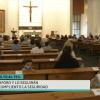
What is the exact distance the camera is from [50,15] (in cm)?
2236

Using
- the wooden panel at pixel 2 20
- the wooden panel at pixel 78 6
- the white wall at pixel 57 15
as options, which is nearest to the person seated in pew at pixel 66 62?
the wooden panel at pixel 2 20

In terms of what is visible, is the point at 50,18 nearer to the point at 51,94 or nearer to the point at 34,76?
the point at 34,76

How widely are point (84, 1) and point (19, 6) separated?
778cm

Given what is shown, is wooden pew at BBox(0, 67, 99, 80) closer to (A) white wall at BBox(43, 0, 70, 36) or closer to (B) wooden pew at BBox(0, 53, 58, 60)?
(B) wooden pew at BBox(0, 53, 58, 60)

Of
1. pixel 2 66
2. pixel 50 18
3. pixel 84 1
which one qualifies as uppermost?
pixel 84 1

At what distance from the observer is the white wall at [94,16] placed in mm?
23359

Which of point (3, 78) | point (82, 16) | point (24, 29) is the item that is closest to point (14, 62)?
point (3, 78)

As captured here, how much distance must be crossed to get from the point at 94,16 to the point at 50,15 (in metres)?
3.55

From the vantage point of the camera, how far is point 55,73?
14.6ft

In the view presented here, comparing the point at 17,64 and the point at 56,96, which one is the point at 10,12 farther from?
the point at 56,96

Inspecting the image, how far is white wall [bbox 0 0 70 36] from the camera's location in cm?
2198

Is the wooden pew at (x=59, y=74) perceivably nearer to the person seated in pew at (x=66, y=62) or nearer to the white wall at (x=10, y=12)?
the person seated in pew at (x=66, y=62)

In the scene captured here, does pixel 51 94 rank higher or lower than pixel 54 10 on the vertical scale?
lower

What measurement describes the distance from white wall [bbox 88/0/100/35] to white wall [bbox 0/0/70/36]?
228 centimetres
